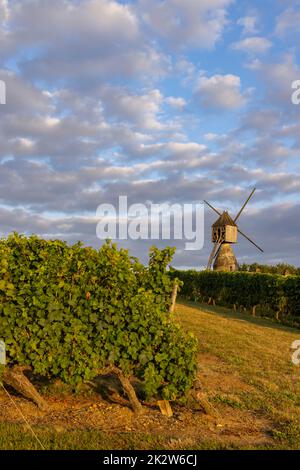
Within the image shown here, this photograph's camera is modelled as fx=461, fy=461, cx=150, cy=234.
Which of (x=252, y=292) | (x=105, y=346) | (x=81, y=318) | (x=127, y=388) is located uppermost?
(x=81, y=318)

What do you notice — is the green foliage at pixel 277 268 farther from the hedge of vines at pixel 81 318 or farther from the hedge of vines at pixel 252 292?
the hedge of vines at pixel 81 318

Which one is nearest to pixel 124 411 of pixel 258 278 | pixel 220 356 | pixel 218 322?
pixel 220 356

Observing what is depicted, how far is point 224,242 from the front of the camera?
5666 centimetres

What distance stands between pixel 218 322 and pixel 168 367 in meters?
14.7

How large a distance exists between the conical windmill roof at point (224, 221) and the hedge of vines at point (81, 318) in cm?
4973

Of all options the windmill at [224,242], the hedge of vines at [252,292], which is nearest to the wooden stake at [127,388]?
the hedge of vines at [252,292]

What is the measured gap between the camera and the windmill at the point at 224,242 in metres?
54.4

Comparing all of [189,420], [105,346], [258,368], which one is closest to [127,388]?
[105,346]

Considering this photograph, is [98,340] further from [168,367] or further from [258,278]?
[258,278]

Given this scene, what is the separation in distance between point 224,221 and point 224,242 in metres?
2.91

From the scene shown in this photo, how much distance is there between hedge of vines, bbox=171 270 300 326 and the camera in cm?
2875

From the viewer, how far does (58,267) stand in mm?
8477

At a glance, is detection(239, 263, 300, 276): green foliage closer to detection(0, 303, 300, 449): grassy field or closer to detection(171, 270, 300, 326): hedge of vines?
detection(171, 270, 300, 326): hedge of vines

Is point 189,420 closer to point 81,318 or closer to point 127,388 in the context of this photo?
point 127,388
